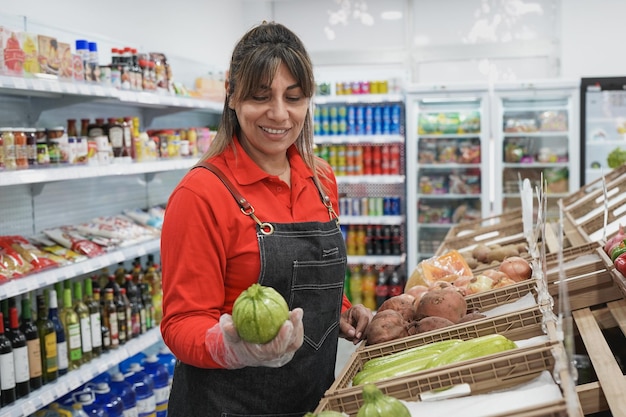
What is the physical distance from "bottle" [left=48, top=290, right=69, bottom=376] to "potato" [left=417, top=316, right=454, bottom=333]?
6.78 ft

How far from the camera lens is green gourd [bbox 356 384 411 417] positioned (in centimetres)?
121

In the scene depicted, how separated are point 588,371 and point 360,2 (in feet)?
21.9

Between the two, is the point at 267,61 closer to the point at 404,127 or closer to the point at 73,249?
the point at 73,249

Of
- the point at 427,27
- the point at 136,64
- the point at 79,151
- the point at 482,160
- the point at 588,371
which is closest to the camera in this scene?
the point at 588,371

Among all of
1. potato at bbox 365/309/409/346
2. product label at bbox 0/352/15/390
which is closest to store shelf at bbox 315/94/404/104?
product label at bbox 0/352/15/390

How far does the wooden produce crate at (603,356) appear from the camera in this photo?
5.37ft

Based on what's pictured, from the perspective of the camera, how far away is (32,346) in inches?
126

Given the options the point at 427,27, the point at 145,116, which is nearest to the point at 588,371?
the point at 145,116

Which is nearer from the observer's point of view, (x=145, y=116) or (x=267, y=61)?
(x=267, y=61)

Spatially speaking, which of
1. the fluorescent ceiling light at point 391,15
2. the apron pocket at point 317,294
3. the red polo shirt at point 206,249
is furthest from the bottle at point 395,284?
the red polo shirt at point 206,249

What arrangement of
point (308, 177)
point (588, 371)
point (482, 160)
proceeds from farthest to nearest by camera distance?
point (482, 160), point (588, 371), point (308, 177)

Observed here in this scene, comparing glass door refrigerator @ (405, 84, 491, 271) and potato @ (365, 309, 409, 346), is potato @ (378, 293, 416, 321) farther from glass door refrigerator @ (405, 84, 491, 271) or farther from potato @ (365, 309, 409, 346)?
glass door refrigerator @ (405, 84, 491, 271)

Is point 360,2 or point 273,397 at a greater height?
point 360,2

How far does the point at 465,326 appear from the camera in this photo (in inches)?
74.2
